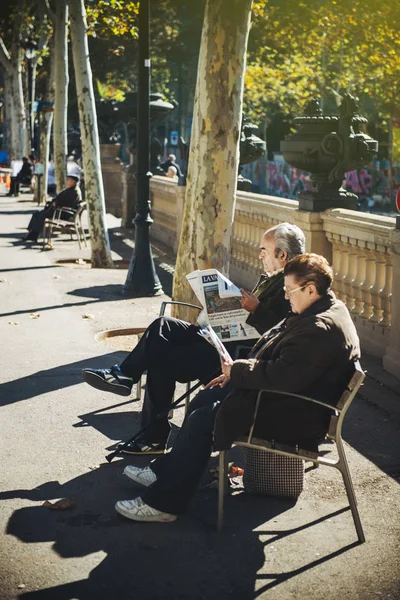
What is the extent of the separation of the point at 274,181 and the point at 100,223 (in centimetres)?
3896

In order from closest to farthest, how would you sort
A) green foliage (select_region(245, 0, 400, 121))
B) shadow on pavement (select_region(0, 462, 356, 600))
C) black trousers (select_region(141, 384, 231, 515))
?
shadow on pavement (select_region(0, 462, 356, 600)) < black trousers (select_region(141, 384, 231, 515)) < green foliage (select_region(245, 0, 400, 121))

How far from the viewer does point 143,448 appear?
20.9 ft

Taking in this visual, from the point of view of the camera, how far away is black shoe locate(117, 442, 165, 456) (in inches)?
250

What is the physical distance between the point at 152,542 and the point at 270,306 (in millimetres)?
1899

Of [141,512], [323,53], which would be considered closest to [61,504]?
[141,512]

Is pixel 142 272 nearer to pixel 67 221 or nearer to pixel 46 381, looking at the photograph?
pixel 46 381

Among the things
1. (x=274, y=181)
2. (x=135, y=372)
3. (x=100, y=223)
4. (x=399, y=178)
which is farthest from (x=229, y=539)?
(x=274, y=181)

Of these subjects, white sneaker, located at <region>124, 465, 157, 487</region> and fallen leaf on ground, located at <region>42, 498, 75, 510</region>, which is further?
white sneaker, located at <region>124, 465, 157, 487</region>

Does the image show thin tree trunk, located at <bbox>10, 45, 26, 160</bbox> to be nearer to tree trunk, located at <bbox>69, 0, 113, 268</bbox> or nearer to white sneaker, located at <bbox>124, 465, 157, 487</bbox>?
tree trunk, located at <bbox>69, 0, 113, 268</bbox>

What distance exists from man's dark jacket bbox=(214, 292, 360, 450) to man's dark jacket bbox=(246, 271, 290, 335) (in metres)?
1.01

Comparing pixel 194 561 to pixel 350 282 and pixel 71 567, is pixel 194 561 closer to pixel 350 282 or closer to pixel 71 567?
pixel 71 567

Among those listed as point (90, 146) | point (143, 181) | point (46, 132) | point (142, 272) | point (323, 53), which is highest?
point (323, 53)

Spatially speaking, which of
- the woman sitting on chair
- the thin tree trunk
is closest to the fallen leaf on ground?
the woman sitting on chair

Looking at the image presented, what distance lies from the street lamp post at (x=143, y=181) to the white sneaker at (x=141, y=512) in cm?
834
